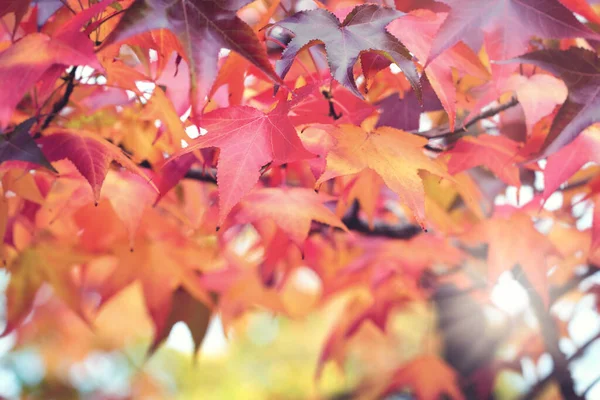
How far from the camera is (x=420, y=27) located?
72cm

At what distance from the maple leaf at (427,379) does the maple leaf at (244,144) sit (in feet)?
4.07

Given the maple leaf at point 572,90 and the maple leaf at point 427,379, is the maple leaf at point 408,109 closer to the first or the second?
the maple leaf at point 572,90

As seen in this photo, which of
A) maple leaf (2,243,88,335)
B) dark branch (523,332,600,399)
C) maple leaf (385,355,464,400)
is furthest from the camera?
maple leaf (385,355,464,400)

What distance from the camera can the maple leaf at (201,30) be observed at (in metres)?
0.55

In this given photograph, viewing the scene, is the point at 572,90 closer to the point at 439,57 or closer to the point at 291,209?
the point at 439,57

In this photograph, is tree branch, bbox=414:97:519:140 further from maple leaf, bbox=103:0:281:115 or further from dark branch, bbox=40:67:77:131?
dark branch, bbox=40:67:77:131

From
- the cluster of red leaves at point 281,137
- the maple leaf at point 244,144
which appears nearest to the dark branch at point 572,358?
the cluster of red leaves at point 281,137

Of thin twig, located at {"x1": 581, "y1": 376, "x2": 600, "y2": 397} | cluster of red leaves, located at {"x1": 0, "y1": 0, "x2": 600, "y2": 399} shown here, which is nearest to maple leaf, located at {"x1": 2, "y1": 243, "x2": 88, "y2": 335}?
cluster of red leaves, located at {"x1": 0, "y1": 0, "x2": 600, "y2": 399}

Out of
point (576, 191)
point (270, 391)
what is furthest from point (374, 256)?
point (270, 391)

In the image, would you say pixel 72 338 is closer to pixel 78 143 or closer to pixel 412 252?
pixel 412 252

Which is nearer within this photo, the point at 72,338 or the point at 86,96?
the point at 86,96

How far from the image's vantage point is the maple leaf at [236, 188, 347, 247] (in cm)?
84

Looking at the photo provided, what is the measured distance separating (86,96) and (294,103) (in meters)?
0.65

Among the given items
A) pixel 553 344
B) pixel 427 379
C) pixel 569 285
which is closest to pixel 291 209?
pixel 553 344
